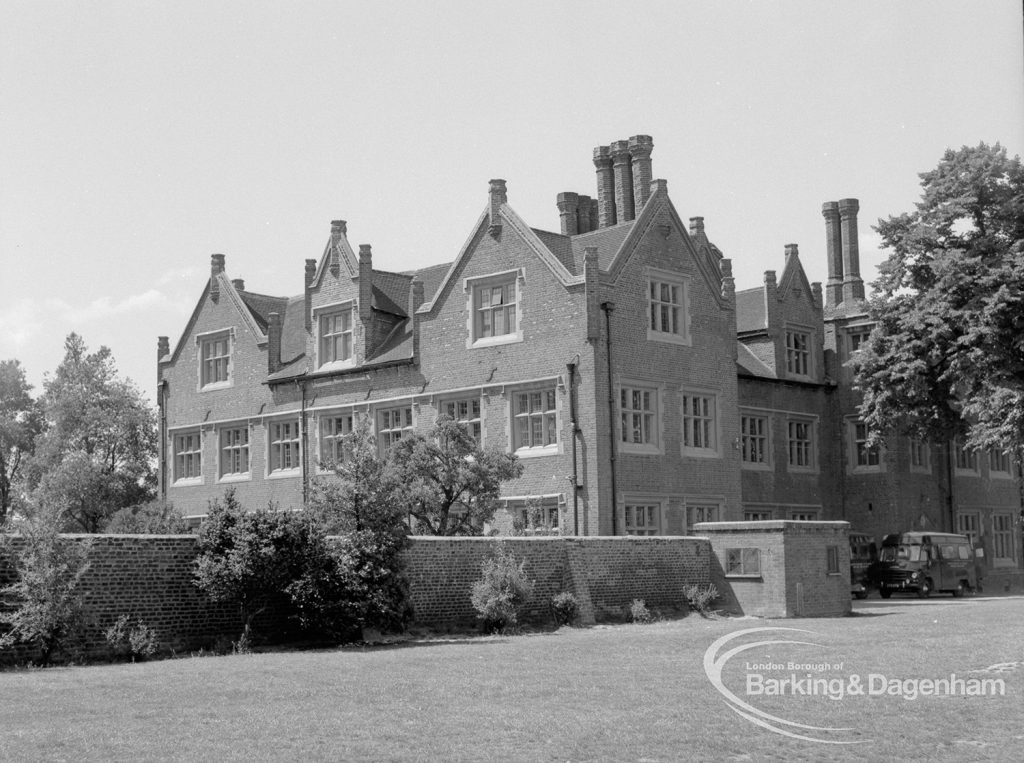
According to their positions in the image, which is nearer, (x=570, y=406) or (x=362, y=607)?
(x=362, y=607)

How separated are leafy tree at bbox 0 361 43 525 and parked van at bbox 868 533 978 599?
4680cm

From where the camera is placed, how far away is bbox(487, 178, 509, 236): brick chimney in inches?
1523

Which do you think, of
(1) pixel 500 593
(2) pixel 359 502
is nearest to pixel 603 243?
(1) pixel 500 593

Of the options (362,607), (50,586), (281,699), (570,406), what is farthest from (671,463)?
(281,699)

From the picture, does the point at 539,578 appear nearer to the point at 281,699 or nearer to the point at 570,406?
the point at 570,406

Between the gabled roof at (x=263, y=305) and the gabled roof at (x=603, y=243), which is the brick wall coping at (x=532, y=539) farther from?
the gabled roof at (x=263, y=305)

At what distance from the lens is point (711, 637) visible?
24422 mm

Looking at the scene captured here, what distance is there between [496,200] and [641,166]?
20.3 feet

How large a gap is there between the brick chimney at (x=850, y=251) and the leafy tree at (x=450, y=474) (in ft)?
71.1

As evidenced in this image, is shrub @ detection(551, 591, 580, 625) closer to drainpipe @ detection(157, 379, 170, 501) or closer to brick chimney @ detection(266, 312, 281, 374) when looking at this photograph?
brick chimney @ detection(266, 312, 281, 374)

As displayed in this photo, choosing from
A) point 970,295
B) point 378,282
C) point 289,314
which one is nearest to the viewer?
point 970,295

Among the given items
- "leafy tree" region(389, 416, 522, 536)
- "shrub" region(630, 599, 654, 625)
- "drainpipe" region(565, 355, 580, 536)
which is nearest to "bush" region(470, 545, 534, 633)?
"shrub" region(630, 599, 654, 625)

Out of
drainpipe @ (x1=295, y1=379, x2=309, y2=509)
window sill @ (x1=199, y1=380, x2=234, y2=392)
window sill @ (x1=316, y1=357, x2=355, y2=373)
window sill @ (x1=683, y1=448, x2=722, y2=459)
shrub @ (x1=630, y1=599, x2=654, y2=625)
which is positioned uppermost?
window sill @ (x1=316, y1=357, x2=355, y2=373)

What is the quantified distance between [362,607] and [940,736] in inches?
501
